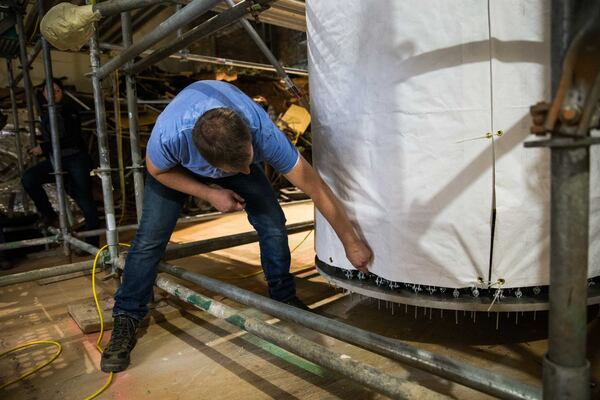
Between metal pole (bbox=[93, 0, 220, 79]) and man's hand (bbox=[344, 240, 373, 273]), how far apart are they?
99 centimetres

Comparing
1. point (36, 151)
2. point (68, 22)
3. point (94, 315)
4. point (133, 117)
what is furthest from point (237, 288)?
point (36, 151)

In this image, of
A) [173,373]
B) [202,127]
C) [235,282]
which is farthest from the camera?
[235,282]

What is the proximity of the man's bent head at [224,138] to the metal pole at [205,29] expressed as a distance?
1.39 ft

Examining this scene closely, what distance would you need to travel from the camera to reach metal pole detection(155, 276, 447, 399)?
953mm

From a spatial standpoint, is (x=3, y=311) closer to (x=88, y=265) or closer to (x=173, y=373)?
(x=88, y=265)

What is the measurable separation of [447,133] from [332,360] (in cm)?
78

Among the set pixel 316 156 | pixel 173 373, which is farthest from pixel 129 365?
pixel 316 156

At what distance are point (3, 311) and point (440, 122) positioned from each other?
2.55 m

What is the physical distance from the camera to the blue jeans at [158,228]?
→ 6.06 feet

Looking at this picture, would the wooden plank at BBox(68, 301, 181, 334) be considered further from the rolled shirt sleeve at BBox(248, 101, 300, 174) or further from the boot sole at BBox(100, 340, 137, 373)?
the rolled shirt sleeve at BBox(248, 101, 300, 174)

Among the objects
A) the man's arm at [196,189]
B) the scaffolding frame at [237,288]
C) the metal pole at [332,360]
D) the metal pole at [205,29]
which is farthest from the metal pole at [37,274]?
the metal pole at [205,29]

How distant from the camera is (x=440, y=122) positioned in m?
1.33

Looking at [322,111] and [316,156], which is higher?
[322,111]

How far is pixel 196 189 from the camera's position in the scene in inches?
66.8
